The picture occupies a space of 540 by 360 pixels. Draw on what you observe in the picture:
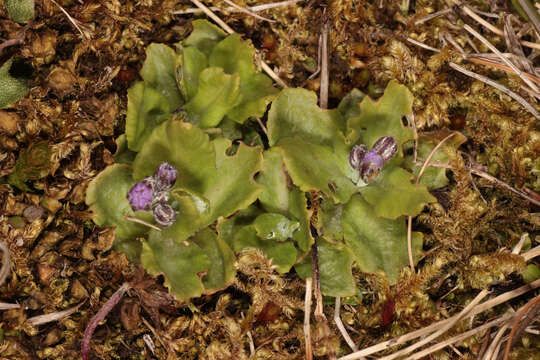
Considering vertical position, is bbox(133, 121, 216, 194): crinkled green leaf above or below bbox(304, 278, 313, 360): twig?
above

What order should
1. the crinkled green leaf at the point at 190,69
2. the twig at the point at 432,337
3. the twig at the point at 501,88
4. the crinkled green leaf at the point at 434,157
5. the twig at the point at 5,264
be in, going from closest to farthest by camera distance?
the twig at the point at 5,264 < the twig at the point at 432,337 < the crinkled green leaf at the point at 190,69 < the crinkled green leaf at the point at 434,157 < the twig at the point at 501,88

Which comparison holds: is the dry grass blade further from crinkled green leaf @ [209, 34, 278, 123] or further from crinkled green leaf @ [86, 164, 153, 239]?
crinkled green leaf @ [86, 164, 153, 239]

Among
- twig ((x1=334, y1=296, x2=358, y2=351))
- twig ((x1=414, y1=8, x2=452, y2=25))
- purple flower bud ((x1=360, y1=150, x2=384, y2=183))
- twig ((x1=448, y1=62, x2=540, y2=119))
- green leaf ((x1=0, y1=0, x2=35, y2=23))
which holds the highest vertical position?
twig ((x1=414, y1=8, x2=452, y2=25))

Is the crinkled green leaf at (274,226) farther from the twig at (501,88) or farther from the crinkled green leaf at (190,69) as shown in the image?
the twig at (501,88)

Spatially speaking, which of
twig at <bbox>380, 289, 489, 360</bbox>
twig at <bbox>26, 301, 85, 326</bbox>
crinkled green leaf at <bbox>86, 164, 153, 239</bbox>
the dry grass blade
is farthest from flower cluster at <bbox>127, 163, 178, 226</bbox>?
the dry grass blade

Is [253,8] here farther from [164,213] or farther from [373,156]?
[164,213]

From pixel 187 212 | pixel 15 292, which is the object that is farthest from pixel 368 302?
pixel 15 292

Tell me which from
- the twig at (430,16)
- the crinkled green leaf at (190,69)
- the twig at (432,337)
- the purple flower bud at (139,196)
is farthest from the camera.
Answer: the twig at (430,16)

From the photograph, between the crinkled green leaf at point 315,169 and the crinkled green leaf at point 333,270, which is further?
the crinkled green leaf at point 333,270

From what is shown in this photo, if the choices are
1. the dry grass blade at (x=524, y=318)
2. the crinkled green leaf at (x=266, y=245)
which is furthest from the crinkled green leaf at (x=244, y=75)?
the dry grass blade at (x=524, y=318)
